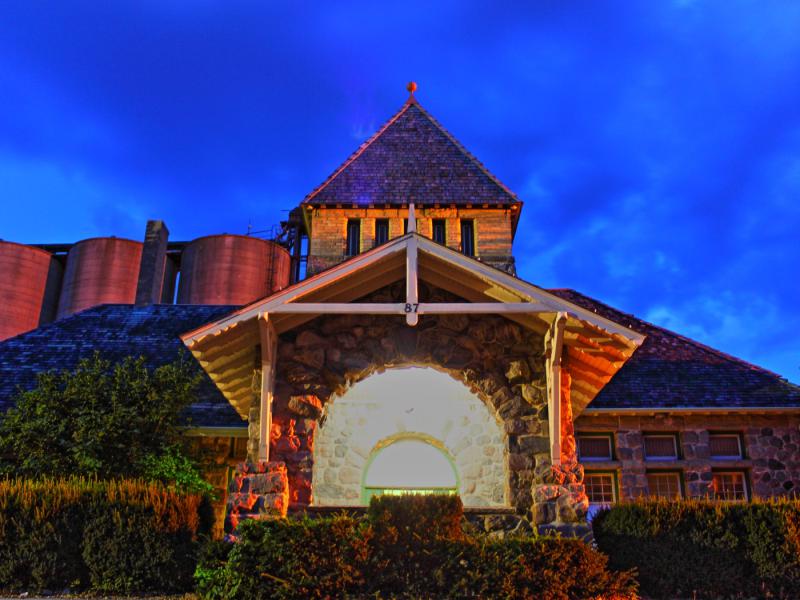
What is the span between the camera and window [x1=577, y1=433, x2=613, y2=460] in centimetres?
1769

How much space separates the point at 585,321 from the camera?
11.6 metres

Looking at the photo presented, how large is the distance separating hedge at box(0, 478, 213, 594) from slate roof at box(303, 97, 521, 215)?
13.2 m

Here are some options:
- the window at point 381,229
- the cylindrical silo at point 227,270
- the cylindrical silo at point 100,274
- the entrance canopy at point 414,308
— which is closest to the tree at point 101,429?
the entrance canopy at point 414,308

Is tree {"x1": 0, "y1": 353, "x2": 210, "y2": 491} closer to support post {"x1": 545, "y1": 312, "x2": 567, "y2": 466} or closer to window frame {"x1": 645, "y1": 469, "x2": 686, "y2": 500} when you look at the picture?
support post {"x1": 545, "y1": 312, "x2": 567, "y2": 466}

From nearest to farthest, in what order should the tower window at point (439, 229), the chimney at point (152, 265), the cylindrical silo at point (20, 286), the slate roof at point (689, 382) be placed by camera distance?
the slate roof at point (689, 382), the tower window at point (439, 229), the chimney at point (152, 265), the cylindrical silo at point (20, 286)

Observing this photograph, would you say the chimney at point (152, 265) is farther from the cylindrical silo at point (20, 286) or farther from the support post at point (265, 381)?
the support post at point (265, 381)

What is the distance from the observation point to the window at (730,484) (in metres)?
17.3

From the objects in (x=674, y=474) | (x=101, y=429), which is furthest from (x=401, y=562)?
(x=674, y=474)

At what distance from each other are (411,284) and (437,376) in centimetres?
527

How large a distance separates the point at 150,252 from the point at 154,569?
19.5 meters

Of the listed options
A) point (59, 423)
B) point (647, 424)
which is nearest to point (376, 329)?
point (59, 423)

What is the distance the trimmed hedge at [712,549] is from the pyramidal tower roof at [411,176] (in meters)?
13.3

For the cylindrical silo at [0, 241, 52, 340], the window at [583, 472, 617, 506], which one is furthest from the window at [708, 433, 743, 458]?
the cylindrical silo at [0, 241, 52, 340]

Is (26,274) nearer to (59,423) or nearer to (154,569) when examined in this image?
(59,423)
